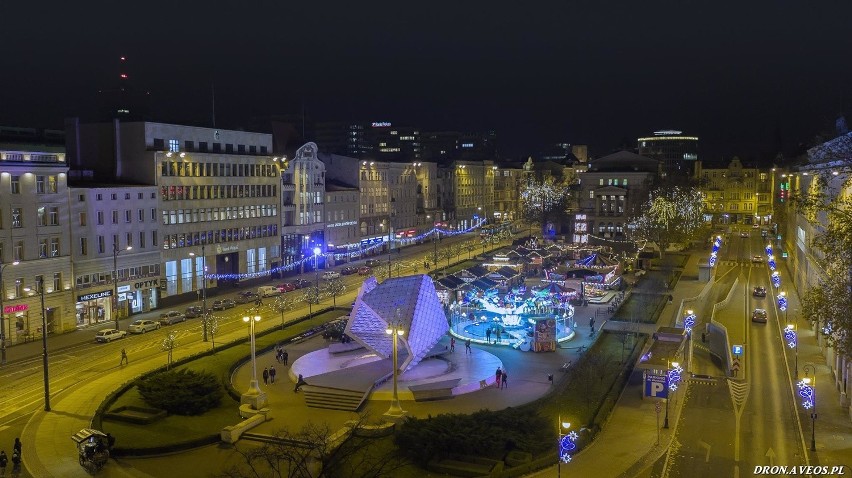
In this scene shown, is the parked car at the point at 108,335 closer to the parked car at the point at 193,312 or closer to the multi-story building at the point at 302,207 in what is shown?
the parked car at the point at 193,312

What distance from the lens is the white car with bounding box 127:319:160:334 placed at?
193 ft

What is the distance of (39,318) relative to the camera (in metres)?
56.6

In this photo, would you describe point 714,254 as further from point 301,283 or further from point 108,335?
point 108,335

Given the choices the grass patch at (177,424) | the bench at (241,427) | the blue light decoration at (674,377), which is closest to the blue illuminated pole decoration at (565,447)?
the blue light decoration at (674,377)

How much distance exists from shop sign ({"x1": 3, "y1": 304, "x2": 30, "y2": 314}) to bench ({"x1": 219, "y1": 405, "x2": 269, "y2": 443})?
87.6 ft

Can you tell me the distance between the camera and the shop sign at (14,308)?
2099 inches

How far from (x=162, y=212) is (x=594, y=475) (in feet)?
176

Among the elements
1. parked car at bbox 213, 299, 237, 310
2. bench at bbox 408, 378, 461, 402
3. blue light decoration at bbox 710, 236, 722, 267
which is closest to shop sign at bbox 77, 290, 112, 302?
parked car at bbox 213, 299, 237, 310

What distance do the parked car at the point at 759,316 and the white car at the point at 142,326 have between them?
49.7 meters

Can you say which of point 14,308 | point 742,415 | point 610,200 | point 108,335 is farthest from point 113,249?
point 610,200

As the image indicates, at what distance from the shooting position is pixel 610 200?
450 feet

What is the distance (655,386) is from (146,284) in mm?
47204

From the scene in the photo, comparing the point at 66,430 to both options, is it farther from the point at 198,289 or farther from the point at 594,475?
the point at 198,289

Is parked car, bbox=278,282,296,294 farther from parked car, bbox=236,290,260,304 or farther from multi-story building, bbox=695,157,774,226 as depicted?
multi-story building, bbox=695,157,774,226
